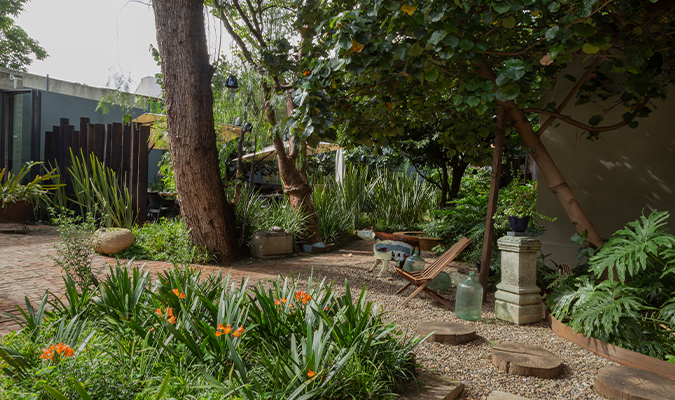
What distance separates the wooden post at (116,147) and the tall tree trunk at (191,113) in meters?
3.66

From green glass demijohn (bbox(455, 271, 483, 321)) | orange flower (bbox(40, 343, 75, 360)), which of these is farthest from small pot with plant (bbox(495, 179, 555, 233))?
orange flower (bbox(40, 343, 75, 360))

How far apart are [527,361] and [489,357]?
285 mm

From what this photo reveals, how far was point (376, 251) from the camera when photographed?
5.34 metres

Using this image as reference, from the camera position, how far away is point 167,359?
2168mm

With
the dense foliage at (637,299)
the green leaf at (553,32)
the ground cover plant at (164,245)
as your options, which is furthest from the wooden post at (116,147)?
the dense foliage at (637,299)

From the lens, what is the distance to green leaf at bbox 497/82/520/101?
2.95m

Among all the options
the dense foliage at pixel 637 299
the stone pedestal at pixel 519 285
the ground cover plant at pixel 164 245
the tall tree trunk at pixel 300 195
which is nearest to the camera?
the dense foliage at pixel 637 299

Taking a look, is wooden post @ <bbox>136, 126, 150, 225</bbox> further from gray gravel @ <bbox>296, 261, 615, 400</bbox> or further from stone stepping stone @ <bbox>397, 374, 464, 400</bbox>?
stone stepping stone @ <bbox>397, 374, 464, 400</bbox>

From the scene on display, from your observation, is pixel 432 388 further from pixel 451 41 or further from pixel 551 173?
pixel 551 173

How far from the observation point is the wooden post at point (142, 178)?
7785 millimetres

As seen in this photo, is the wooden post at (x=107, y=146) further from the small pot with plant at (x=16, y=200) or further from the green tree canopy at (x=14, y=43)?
the green tree canopy at (x=14, y=43)

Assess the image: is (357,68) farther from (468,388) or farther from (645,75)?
(645,75)

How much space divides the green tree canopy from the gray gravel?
2110 cm

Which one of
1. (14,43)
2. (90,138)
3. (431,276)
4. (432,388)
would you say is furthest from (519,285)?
(14,43)
